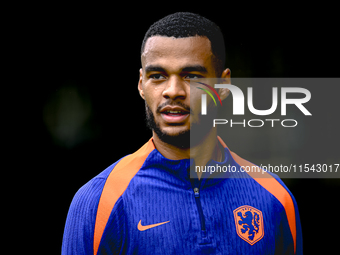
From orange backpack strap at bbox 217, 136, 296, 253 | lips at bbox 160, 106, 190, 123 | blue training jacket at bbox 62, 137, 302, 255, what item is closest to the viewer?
blue training jacket at bbox 62, 137, 302, 255

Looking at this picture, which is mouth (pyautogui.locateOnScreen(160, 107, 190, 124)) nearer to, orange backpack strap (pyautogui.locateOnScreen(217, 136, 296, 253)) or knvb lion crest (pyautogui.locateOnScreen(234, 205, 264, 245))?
orange backpack strap (pyautogui.locateOnScreen(217, 136, 296, 253))

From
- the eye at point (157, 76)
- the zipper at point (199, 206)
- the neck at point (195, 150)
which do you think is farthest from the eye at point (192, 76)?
the zipper at point (199, 206)

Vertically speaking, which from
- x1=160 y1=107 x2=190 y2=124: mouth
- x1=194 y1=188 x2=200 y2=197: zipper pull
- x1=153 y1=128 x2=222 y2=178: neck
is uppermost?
x1=160 y1=107 x2=190 y2=124: mouth

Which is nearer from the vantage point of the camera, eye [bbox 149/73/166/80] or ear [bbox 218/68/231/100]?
eye [bbox 149/73/166/80]

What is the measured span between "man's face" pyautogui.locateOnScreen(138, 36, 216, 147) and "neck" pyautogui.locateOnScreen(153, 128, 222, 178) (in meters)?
0.11

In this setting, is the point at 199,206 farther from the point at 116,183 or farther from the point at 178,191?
the point at 116,183

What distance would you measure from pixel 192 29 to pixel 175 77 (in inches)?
13.4

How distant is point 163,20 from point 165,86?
49 centimetres

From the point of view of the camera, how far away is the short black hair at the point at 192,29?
6.81ft

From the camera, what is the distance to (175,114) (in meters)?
2.03

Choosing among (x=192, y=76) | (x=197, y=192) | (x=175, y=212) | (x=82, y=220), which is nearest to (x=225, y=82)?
(x=192, y=76)

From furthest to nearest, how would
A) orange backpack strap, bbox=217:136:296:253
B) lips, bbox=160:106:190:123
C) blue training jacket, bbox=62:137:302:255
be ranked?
orange backpack strap, bbox=217:136:296:253
lips, bbox=160:106:190:123
blue training jacket, bbox=62:137:302:255

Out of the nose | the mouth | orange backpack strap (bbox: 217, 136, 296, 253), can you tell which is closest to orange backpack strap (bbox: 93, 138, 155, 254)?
the mouth

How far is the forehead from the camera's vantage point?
2.01 meters
